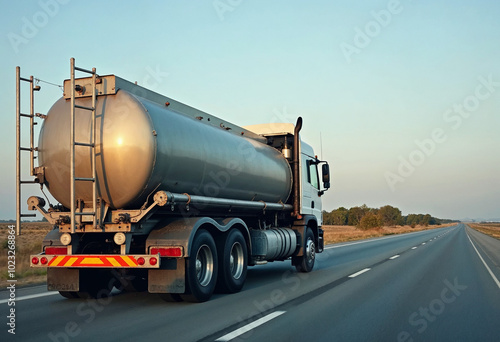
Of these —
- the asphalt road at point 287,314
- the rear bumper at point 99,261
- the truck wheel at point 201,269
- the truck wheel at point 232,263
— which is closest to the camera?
the asphalt road at point 287,314

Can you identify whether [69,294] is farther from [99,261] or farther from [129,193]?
[129,193]

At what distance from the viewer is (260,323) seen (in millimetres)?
6723

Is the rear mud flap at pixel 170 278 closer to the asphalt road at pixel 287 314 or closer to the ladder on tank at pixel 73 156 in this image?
the asphalt road at pixel 287 314

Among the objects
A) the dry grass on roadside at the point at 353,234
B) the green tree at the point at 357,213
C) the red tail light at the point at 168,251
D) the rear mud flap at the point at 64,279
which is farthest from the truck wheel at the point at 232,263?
the green tree at the point at 357,213

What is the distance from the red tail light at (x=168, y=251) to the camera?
26.0 ft

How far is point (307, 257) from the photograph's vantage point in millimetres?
14078

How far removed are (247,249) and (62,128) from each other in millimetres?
4539

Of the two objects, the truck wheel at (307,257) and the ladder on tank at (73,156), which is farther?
the truck wheel at (307,257)

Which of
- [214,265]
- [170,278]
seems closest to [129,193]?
[170,278]

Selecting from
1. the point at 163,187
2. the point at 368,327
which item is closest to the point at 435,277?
the point at 368,327

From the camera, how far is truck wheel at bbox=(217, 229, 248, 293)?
9469mm

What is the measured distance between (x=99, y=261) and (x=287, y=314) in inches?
115

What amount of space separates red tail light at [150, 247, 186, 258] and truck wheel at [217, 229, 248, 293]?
5.39ft

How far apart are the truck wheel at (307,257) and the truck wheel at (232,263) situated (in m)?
3.84
